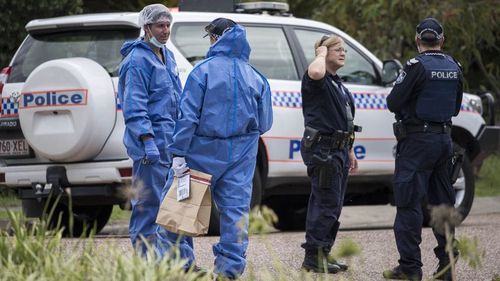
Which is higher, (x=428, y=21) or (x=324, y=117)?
(x=428, y=21)

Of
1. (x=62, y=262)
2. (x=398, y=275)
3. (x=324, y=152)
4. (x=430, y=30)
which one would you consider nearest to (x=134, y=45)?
(x=324, y=152)

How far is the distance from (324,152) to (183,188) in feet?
5.26

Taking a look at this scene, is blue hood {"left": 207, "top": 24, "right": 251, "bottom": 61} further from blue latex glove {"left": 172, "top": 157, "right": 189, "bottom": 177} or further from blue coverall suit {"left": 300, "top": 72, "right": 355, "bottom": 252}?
blue coverall suit {"left": 300, "top": 72, "right": 355, "bottom": 252}

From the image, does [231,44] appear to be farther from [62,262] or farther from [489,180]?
[489,180]

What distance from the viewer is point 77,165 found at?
34.0 ft

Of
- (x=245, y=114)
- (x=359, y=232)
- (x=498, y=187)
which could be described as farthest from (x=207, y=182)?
(x=498, y=187)

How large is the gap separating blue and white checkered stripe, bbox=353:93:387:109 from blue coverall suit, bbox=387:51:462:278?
10.2ft

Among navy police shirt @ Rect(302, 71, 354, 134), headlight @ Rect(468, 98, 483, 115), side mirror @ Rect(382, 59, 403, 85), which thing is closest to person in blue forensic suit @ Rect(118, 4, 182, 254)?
navy police shirt @ Rect(302, 71, 354, 134)

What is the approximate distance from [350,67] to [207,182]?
455 cm

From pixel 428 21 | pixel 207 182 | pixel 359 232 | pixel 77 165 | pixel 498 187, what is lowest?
pixel 498 187

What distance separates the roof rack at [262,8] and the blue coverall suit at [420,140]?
12.1 ft

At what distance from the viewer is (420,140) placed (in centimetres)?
843

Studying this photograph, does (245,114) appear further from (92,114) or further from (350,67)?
(350,67)

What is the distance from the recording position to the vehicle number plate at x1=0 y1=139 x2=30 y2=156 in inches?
420
